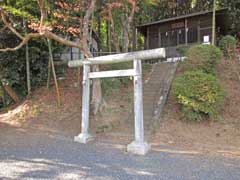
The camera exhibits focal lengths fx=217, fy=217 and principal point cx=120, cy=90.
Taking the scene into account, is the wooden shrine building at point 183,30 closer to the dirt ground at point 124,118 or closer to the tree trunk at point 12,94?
the dirt ground at point 124,118

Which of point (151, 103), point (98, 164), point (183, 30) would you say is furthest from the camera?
point (183, 30)

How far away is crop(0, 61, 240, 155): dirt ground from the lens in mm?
5954

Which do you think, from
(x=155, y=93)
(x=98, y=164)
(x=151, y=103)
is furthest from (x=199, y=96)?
(x=98, y=164)

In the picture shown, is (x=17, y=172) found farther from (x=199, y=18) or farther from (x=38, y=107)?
(x=199, y=18)

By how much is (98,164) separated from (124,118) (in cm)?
341

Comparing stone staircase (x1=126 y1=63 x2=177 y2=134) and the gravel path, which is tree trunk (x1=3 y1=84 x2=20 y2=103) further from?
stone staircase (x1=126 y1=63 x2=177 y2=134)

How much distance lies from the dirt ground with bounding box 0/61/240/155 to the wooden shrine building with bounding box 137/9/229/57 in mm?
5633

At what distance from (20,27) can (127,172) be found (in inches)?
342

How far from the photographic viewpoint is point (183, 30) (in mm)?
15820

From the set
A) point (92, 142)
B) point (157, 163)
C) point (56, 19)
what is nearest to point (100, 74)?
point (92, 142)

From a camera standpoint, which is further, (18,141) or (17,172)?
(18,141)

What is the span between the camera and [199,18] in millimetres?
14969

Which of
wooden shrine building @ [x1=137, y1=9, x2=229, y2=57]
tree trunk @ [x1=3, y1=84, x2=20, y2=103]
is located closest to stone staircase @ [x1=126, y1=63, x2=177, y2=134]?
wooden shrine building @ [x1=137, y1=9, x2=229, y2=57]

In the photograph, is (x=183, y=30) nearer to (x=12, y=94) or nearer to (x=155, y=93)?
(x=155, y=93)
